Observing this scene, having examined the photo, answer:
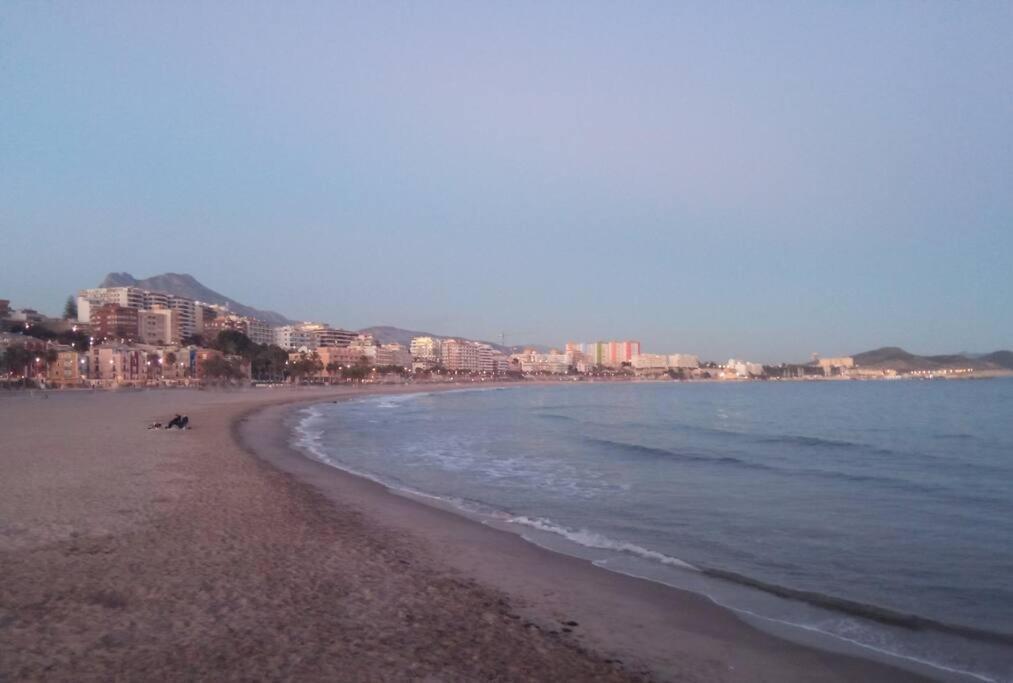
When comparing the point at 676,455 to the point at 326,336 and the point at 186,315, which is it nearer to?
the point at 186,315

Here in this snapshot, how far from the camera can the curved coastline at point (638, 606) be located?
5473 mm

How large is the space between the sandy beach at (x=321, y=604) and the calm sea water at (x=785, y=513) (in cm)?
93

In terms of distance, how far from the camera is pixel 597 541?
9664 millimetres

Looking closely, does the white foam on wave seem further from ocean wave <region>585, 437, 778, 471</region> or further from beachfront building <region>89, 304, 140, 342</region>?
beachfront building <region>89, 304, 140, 342</region>

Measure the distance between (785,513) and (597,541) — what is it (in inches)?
154

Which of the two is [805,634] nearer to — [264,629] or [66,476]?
[264,629]

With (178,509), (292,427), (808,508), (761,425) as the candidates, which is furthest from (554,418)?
(178,509)

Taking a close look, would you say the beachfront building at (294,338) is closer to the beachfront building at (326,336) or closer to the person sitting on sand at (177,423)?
the beachfront building at (326,336)

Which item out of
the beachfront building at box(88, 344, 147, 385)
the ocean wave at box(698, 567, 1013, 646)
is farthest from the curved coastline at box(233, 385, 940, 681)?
the beachfront building at box(88, 344, 147, 385)

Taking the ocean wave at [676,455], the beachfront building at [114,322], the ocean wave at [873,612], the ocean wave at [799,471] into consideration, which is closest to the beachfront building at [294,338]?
the beachfront building at [114,322]

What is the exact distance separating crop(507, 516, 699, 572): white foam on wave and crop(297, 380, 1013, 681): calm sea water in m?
0.04

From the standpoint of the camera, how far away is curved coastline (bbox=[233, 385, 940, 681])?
5473mm

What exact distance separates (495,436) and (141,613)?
22.6 metres

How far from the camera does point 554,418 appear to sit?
3991 cm
